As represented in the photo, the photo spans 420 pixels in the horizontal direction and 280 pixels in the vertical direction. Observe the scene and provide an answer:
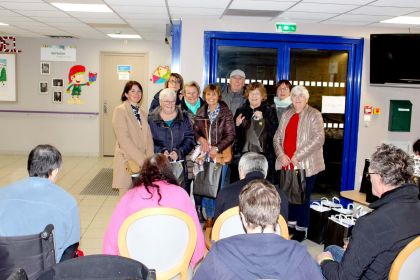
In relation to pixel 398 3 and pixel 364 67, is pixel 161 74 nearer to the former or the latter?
pixel 364 67

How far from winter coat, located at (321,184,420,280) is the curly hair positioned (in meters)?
1.16

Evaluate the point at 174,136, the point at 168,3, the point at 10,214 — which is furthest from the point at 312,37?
the point at 10,214

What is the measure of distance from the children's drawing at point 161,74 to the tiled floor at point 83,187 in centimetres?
206

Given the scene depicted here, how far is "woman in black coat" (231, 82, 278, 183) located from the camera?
4.52 metres

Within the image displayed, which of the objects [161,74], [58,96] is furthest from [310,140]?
[58,96]

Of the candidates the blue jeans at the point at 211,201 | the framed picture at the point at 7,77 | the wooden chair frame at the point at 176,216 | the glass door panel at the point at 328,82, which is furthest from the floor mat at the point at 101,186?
the wooden chair frame at the point at 176,216

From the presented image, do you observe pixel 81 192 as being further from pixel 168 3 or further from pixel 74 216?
pixel 74 216

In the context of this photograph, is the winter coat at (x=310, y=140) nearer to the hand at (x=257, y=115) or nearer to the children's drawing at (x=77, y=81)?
the hand at (x=257, y=115)

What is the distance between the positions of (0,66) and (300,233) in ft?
25.4

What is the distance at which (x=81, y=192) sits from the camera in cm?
630

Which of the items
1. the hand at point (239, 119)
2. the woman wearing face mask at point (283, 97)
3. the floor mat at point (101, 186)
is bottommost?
the floor mat at point (101, 186)

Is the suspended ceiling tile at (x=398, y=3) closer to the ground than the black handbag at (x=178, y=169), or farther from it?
farther from it

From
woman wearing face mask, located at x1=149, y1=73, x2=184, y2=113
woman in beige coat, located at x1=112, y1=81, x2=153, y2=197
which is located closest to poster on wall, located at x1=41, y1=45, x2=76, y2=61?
woman wearing face mask, located at x1=149, y1=73, x2=184, y2=113

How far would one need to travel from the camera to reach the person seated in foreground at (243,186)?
2.77m
